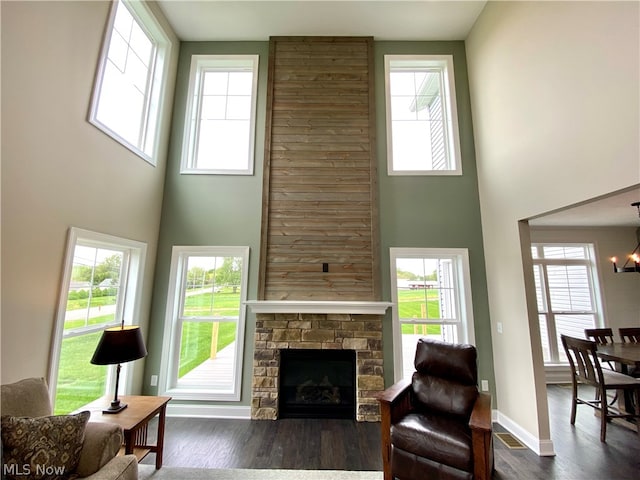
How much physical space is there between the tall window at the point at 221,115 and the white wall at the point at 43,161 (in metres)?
1.31

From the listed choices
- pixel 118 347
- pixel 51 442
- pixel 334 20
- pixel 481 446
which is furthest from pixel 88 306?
pixel 334 20

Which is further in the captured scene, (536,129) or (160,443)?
(536,129)

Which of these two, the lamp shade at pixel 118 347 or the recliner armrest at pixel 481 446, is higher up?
the lamp shade at pixel 118 347

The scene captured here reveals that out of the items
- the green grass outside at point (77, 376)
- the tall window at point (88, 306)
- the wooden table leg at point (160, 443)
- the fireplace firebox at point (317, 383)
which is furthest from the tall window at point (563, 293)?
the green grass outside at point (77, 376)

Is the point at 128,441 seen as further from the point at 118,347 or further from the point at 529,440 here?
the point at 529,440

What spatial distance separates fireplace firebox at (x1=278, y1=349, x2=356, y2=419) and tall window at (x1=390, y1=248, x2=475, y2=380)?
2.56 feet

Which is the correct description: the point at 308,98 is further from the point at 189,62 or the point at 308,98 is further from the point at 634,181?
the point at 634,181

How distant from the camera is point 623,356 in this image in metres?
3.03

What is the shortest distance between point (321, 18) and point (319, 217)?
2.89m

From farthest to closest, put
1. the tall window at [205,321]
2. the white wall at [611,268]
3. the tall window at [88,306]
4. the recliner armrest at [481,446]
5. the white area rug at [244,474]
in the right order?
1. the white wall at [611,268]
2. the tall window at [205,321]
3. the tall window at [88,306]
4. the white area rug at [244,474]
5. the recliner armrest at [481,446]

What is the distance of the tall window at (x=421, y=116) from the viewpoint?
156 inches

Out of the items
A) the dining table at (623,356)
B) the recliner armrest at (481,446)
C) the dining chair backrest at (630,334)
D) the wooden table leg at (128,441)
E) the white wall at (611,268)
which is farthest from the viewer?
the white wall at (611,268)

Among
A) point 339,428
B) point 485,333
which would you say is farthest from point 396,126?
point 339,428

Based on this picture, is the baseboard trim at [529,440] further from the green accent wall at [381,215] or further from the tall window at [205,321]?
the tall window at [205,321]
